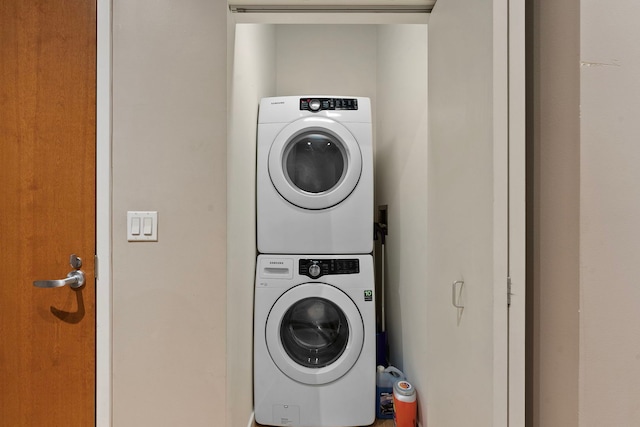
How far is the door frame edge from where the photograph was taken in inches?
48.9

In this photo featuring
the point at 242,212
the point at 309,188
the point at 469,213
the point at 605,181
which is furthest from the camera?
the point at 309,188

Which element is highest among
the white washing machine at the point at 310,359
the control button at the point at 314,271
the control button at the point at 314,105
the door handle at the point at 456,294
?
the control button at the point at 314,105

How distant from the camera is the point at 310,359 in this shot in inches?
76.2

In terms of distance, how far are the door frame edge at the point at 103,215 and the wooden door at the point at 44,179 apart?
23 millimetres

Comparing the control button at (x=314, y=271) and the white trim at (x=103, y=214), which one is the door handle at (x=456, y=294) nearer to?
the control button at (x=314, y=271)

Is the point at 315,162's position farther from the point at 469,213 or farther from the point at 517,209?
the point at 517,209

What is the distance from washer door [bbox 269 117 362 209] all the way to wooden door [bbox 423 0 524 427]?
685 mm

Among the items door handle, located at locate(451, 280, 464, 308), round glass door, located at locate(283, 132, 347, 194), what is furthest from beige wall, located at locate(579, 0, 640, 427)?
round glass door, located at locate(283, 132, 347, 194)

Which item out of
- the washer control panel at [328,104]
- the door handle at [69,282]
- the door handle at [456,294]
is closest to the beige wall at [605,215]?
the door handle at [456,294]

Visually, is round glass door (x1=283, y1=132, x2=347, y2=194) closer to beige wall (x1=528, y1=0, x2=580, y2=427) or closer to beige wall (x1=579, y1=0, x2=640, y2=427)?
beige wall (x1=528, y1=0, x2=580, y2=427)

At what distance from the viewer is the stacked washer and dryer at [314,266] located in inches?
73.7

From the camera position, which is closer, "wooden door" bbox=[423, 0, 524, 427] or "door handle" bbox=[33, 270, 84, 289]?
"wooden door" bbox=[423, 0, 524, 427]

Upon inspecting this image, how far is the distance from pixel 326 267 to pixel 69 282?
1.11 meters

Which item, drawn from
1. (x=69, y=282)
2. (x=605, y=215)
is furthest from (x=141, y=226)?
(x=605, y=215)
